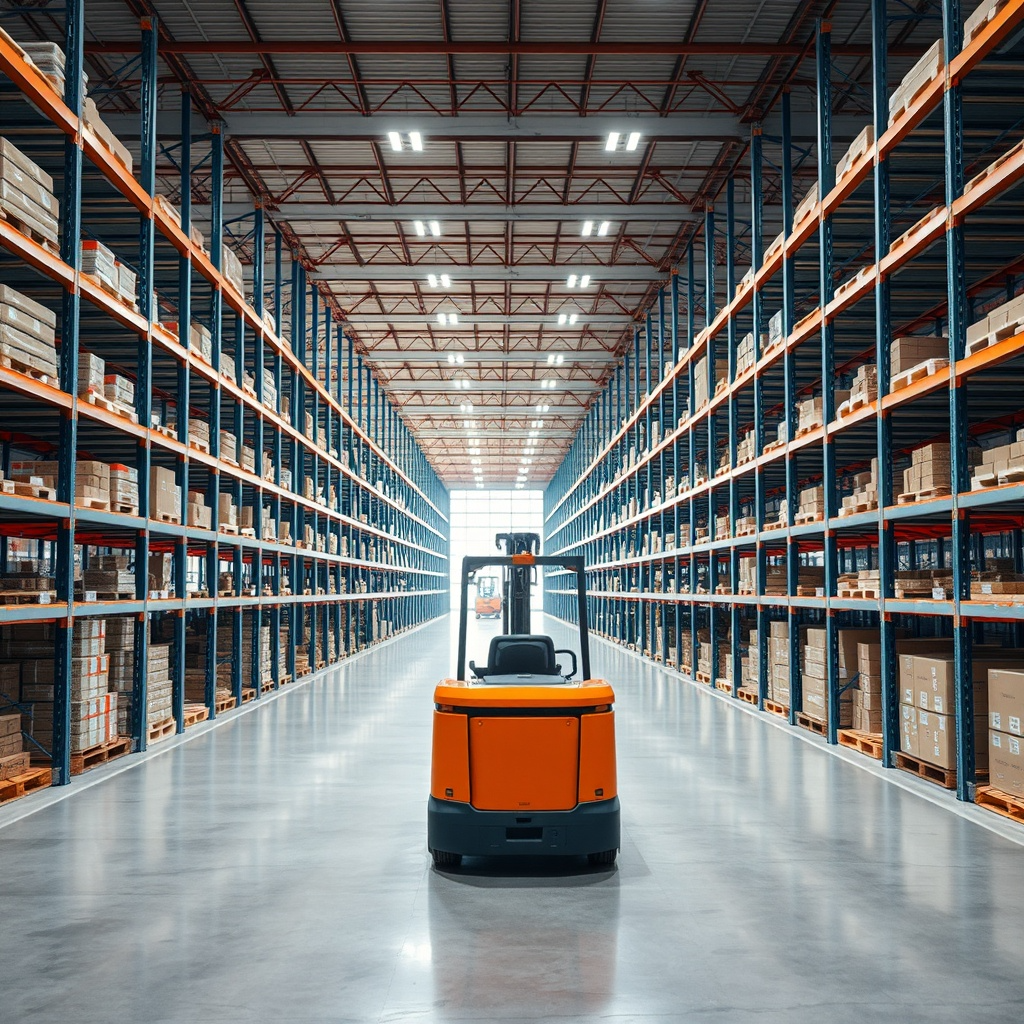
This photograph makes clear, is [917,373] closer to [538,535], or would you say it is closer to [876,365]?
[876,365]

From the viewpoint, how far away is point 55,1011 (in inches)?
160

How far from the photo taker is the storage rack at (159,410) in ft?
29.6

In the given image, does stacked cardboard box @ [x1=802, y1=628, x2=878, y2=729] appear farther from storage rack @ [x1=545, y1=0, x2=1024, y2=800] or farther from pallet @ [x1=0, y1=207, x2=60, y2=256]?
pallet @ [x1=0, y1=207, x2=60, y2=256]

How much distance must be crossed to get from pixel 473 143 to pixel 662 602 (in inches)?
454

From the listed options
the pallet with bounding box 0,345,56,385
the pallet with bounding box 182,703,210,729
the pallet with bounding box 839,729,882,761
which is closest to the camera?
the pallet with bounding box 0,345,56,385

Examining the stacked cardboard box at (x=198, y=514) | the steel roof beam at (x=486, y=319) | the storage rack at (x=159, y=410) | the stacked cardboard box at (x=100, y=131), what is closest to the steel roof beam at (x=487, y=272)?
the storage rack at (x=159, y=410)

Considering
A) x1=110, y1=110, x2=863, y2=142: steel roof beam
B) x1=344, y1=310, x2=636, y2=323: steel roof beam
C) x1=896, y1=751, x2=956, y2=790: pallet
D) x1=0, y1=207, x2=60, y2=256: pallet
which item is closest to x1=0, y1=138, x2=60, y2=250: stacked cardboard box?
x1=0, y1=207, x2=60, y2=256: pallet

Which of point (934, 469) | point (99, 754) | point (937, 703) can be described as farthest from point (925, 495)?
point (99, 754)

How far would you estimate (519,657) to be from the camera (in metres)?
6.88

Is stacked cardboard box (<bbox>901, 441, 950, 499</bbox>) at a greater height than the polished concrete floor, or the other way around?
stacked cardboard box (<bbox>901, 441, 950, 499</bbox>)

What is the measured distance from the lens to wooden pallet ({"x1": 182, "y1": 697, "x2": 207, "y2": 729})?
1300 cm

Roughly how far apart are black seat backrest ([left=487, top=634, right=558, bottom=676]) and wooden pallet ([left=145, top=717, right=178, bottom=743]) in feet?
19.0

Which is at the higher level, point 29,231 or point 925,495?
point 29,231

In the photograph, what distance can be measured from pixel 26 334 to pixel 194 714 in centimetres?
632
